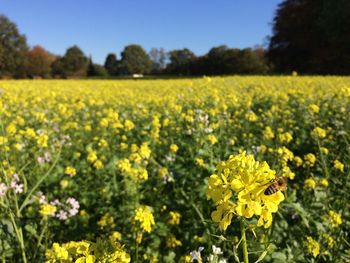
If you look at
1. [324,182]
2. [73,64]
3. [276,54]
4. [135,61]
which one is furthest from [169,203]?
[135,61]

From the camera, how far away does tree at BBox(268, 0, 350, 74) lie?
23797 mm

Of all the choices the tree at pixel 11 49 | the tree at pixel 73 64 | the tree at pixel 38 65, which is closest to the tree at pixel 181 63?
the tree at pixel 73 64

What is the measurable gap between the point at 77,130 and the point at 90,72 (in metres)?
51.4

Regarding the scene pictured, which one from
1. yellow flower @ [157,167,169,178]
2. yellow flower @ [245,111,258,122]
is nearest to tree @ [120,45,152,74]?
yellow flower @ [245,111,258,122]

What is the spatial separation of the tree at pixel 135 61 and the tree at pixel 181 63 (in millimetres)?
6752

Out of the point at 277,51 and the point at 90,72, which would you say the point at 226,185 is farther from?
the point at 90,72

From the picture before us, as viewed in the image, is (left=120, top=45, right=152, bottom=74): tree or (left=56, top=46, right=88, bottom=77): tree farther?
(left=120, top=45, right=152, bottom=74): tree

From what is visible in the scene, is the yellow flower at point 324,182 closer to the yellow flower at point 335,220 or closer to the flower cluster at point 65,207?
the yellow flower at point 335,220

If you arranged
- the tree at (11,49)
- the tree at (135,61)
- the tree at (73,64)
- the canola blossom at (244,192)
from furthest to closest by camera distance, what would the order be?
the tree at (135,61) < the tree at (73,64) < the tree at (11,49) < the canola blossom at (244,192)

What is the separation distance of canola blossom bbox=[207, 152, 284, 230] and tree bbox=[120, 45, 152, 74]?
58.3 m

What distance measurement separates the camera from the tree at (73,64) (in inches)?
1933

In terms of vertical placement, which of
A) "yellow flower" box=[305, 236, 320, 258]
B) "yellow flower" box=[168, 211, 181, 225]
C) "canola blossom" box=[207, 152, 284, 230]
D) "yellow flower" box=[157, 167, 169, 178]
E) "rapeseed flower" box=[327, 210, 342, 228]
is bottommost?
"yellow flower" box=[168, 211, 181, 225]

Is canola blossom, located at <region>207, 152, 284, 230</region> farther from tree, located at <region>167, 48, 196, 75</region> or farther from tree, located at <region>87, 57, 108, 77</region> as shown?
tree, located at <region>87, 57, 108, 77</region>

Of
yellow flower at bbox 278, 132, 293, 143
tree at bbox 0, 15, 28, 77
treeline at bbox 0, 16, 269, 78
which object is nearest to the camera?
yellow flower at bbox 278, 132, 293, 143
